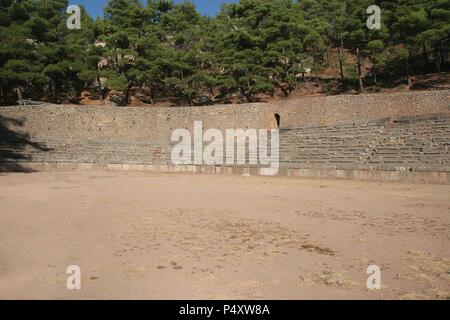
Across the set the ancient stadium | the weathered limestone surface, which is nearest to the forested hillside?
the weathered limestone surface

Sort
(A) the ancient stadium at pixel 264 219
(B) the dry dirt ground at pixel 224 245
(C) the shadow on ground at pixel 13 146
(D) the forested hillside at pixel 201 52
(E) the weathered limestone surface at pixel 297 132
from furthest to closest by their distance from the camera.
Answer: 1. (D) the forested hillside at pixel 201 52
2. (C) the shadow on ground at pixel 13 146
3. (E) the weathered limestone surface at pixel 297 132
4. (A) the ancient stadium at pixel 264 219
5. (B) the dry dirt ground at pixel 224 245

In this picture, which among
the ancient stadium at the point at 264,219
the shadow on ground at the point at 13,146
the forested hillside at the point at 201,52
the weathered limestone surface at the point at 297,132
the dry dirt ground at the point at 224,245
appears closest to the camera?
the dry dirt ground at the point at 224,245

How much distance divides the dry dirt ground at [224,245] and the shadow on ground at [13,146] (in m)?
10.6

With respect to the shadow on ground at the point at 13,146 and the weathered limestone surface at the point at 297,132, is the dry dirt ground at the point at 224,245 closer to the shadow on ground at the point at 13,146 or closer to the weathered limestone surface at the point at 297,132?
the weathered limestone surface at the point at 297,132

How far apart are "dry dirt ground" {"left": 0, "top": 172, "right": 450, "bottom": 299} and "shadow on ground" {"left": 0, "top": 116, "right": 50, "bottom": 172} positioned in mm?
10618

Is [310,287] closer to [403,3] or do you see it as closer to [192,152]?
[192,152]

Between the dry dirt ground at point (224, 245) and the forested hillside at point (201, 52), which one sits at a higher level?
the forested hillside at point (201, 52)

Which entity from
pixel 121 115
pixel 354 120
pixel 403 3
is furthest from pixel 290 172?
pixel 403 3

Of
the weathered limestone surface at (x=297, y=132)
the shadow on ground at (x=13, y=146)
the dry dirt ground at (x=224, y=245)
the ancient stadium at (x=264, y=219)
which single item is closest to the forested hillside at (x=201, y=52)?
the shadow on ground at (x=13, y=146)

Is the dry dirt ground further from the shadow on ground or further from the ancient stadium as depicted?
the shadow on ground

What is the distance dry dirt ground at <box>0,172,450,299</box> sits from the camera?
4379mm

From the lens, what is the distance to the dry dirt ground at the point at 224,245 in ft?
14.4
